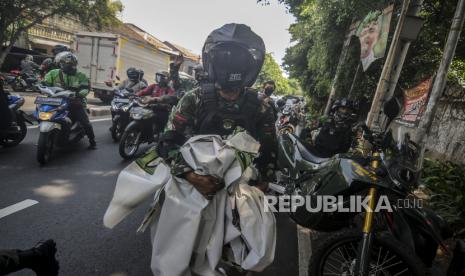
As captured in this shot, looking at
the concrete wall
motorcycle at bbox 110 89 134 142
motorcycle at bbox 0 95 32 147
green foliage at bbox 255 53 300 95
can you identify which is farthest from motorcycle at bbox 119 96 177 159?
green foliage at bbox 255 53 300 95

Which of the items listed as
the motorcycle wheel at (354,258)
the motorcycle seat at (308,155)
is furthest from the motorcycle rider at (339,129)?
the motorcycle wheel at (354,258)

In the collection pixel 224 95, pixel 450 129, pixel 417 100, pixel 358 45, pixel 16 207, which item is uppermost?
pixel 358 45

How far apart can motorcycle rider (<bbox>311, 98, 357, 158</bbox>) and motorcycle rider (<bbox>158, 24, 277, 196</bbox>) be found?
2411 mm

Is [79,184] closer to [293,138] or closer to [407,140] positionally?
[293,138]

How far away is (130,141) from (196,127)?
4055 mm

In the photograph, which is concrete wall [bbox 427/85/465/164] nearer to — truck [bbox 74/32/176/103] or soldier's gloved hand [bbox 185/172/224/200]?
soldier's gloved hand [bbox 185/172/224/200]

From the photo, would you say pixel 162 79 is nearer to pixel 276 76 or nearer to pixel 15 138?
pixel 15 138

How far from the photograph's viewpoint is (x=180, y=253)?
1523 millimetres

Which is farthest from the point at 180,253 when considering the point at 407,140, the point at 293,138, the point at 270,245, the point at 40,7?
the point at 40,7

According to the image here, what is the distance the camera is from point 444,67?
4023 mm

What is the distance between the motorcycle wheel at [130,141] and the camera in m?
5.49

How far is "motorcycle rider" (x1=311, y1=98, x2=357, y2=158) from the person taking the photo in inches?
166

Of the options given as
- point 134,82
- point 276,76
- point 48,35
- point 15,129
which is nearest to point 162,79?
point 134,82

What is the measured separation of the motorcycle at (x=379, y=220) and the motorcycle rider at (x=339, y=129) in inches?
77.2
